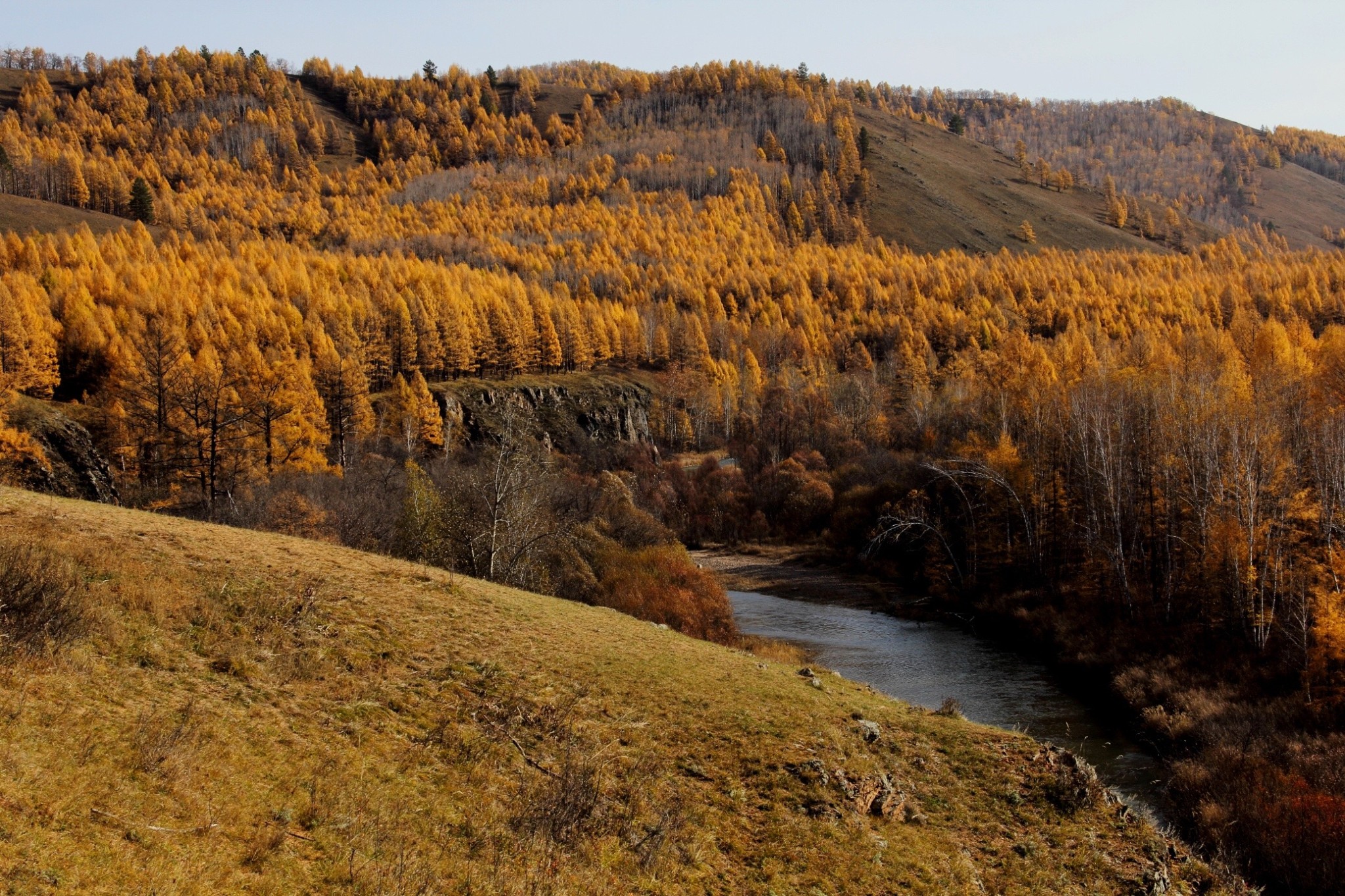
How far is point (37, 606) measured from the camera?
11461mm

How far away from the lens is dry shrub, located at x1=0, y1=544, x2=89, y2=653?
10797mm

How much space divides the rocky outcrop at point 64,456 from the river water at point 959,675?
157 feet

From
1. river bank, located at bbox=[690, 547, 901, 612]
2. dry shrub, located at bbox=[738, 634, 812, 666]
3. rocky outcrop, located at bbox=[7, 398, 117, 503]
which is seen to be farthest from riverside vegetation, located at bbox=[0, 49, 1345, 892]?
river bank, located at bbox=[690, 547, 901, 612]

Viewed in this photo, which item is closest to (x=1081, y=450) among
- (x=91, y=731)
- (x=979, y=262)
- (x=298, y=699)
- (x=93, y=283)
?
(x=298, y=699)

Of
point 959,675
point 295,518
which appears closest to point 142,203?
point 295,518

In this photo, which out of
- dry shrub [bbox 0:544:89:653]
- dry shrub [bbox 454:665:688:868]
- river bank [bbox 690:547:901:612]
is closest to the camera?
dry shrub [bbox 0:544:89:653]

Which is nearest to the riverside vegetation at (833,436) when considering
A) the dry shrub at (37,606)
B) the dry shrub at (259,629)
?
the dry shrub at (259,629)

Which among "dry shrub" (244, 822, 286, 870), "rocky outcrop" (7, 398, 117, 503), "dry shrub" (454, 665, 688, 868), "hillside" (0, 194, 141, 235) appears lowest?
"rocky outcrop" (7, 398, 117, 503)

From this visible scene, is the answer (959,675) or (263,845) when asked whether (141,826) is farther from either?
(959,675)

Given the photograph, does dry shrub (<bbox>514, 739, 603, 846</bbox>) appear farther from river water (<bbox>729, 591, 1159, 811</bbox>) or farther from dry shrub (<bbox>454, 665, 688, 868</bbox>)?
Answer: river water (<bbox>729, 591, 1159, 811</bbox>)

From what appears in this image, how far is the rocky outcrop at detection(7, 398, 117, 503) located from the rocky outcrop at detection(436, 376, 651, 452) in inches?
1467

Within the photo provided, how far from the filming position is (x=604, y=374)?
134 m

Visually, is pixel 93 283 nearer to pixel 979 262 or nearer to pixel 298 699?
pixel 298 699

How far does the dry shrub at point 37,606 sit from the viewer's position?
1080cm
